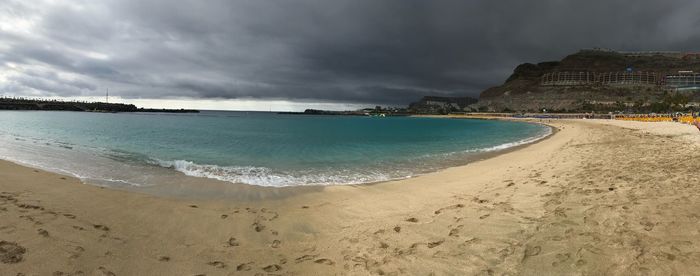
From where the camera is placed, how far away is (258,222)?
7.72 m

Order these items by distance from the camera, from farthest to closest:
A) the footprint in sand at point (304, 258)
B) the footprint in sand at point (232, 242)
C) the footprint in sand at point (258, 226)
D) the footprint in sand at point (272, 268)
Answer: the footprint in sand at point (258, 226) < the footprint in sand at point (232, 242) < the footprint in sand at point (304, 258) < the footprint in sand at point (272, 268)

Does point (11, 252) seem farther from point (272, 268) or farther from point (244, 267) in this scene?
point (272, 268)

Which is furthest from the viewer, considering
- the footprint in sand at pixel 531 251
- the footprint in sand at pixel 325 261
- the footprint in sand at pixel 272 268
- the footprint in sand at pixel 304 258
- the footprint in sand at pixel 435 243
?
the footprint in sand at pixel 435 243

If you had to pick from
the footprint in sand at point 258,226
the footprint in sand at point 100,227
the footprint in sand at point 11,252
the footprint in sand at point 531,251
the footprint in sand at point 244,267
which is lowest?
the footprint in sand at point 258,226

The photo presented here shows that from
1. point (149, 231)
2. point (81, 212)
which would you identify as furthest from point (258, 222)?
point (81, 212)

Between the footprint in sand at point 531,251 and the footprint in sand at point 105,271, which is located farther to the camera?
the footprint in sand at point 531,251

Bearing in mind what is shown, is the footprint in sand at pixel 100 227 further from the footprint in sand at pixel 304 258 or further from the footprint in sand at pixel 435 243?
the footprint in sand at pixel 435 243

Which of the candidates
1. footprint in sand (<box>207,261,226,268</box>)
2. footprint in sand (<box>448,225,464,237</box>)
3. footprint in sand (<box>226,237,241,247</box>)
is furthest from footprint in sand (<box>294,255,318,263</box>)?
footprint in sand (<box>448,225,464,237</box>)

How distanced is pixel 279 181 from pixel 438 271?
930 cm

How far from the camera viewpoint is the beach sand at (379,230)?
187 inches

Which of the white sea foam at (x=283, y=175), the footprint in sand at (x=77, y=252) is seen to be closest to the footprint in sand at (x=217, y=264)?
the footprint in sand at (x=77, y=252)

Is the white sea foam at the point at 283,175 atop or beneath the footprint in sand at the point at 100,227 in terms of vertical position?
beneath

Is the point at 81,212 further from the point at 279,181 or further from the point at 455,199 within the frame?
the point at 455,199

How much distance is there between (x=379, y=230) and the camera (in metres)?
6.91
